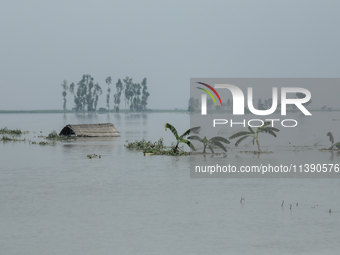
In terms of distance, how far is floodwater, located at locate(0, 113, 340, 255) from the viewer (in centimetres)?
1119

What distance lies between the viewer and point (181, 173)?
72.8 feet

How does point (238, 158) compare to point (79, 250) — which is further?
point (238, 158)

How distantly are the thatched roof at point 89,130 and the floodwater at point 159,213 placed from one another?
19267mm

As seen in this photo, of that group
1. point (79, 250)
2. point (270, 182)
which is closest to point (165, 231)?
point (79, 250)

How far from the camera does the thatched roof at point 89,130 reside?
4297cm

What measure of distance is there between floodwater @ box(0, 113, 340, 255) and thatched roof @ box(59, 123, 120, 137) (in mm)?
19267

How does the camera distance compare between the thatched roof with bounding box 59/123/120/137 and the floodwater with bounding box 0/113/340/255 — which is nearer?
the floodwater with bounding box 0/113/340/255

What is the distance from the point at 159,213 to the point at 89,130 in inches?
1186

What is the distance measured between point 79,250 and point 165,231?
95.8 inches

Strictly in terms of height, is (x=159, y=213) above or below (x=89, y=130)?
below

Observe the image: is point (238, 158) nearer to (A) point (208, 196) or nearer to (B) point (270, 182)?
(B) point (270, 182)

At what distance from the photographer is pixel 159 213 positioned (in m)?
14.3

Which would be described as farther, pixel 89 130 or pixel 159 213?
pixel 89 130

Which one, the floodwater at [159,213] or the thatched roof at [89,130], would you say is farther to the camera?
the thatched roof at [89,130]
